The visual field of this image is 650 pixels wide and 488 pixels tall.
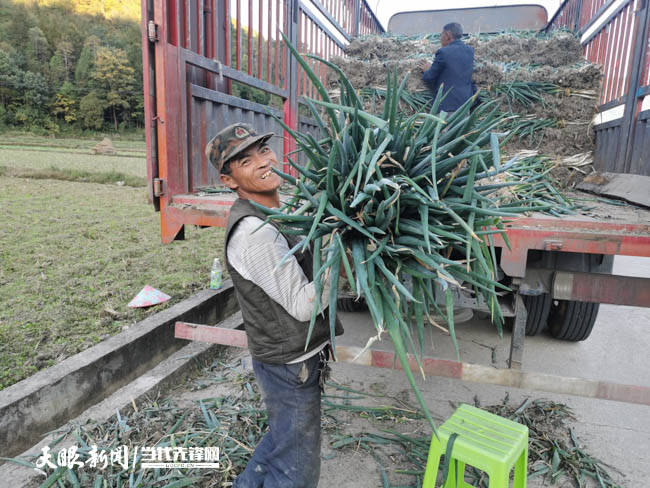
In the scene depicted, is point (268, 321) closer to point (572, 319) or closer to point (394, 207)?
point (394, 207)

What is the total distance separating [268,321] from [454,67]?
285 centimetres

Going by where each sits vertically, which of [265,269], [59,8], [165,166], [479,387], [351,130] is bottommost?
[479,387]

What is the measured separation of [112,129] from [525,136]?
17.6 metres

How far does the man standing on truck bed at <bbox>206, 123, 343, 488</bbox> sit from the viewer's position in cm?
124

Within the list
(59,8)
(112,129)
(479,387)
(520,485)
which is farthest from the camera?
(59,8)

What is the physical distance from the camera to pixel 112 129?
1725cm

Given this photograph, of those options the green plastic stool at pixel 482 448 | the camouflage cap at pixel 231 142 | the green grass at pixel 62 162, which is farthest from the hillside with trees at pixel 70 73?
the green plastic stool at pixel 482 448

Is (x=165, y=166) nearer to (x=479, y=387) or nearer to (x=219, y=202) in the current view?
(x=219, y=202)

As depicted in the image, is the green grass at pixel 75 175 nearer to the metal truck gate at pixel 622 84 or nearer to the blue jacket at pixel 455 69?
the blue jacket at pixel 455 69

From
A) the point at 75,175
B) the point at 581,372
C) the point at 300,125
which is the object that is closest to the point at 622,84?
the point at 581,372

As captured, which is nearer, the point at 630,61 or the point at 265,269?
the point at 265,269

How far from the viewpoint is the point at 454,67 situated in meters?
3.35

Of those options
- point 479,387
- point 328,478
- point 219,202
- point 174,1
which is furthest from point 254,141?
point 479,387

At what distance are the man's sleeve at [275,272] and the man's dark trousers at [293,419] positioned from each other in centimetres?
27
